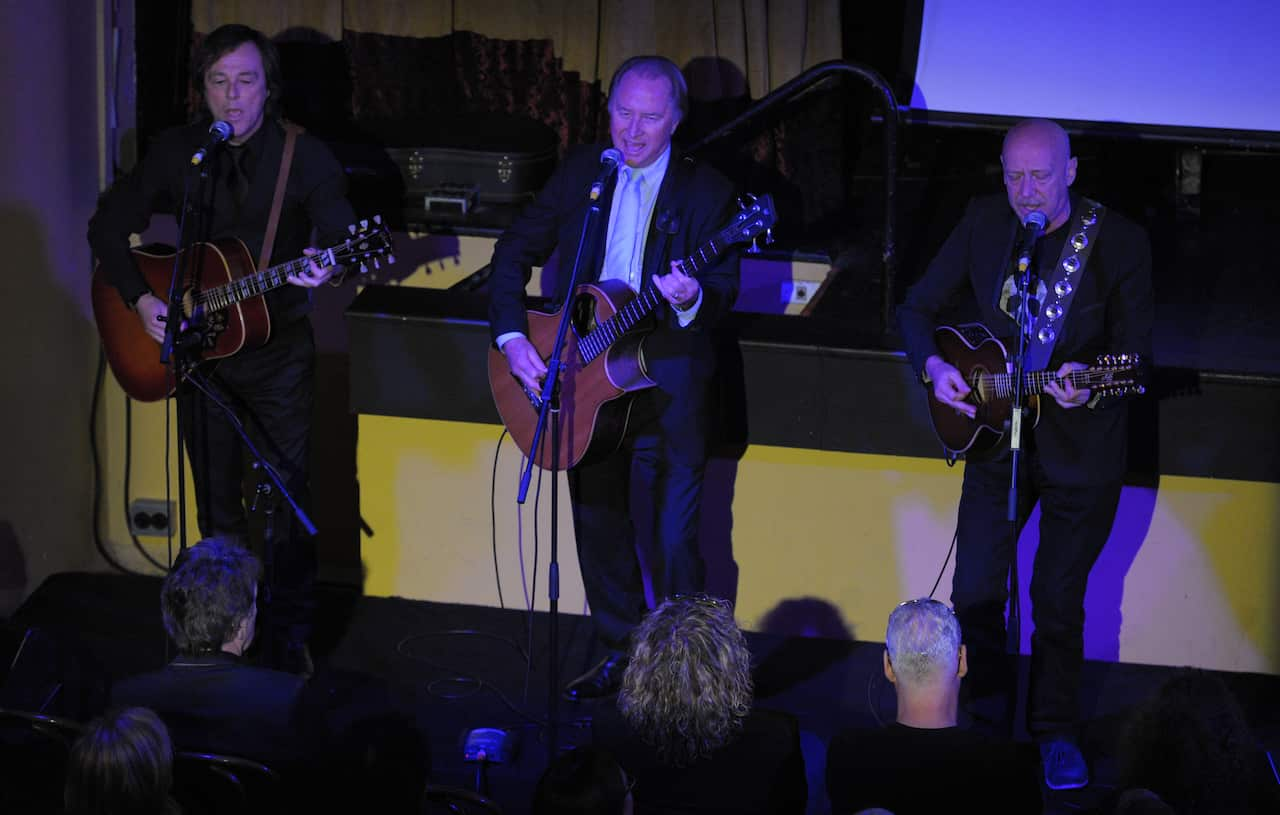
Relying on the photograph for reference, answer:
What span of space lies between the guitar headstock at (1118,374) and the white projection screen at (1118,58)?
2365 millimetres

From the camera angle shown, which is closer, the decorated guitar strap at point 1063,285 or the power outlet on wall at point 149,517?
the decorated guitar strap at point 1063,285

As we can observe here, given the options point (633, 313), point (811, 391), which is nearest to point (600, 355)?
point (633, 313)

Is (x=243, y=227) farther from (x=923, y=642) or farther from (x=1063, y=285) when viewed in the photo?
(x=923, y=642)

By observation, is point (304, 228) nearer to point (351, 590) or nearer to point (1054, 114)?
point (351, 590)

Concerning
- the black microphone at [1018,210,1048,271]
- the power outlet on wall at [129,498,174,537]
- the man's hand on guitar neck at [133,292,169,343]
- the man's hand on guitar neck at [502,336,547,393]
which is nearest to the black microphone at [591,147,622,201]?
the man's hand on guitar neck at [502,336,547,393]

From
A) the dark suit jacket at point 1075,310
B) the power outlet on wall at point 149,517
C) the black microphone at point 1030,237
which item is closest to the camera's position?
the black microphone at point 1030,237

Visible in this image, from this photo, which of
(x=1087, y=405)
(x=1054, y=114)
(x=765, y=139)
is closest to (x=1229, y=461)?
(x=1087, y=405)

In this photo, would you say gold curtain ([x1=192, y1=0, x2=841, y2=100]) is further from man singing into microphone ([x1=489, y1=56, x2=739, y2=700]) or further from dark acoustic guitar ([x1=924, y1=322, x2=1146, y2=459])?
dark acoustic guitar ([x1=924, y1=322, x2=1146, y2=459])

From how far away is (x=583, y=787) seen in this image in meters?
2.50

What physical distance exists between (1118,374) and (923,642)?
123cm

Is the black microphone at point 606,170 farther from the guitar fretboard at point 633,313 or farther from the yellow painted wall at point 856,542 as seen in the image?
the yellow painted wall at point 856,542

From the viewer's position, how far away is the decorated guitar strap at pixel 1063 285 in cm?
407

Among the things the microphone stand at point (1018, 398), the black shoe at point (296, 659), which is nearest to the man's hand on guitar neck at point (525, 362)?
the black shoe at point (296, 659)

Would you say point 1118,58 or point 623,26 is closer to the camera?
point 1118,58
